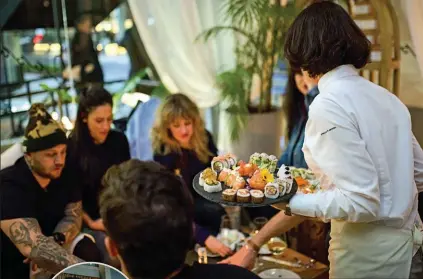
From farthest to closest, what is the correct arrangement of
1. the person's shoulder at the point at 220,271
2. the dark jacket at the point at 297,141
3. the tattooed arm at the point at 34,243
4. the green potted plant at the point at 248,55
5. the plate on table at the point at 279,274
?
the green potted plant at the point at 248,55
the dark jacket at the point at 297,141
the plate on table at the point at 279,274
the tattooed arm at the point at 34,243
the person's shoulder at the point at 220,271

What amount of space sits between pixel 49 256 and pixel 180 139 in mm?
922

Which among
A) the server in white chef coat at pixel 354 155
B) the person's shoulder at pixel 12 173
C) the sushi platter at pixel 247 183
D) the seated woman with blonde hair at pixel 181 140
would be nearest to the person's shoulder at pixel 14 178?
the person's shoulder at pixel 12 173

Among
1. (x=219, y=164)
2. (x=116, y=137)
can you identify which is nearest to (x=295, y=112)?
(x=116, y=137)

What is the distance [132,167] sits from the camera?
111 centimetres

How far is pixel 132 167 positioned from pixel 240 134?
2.01 metres

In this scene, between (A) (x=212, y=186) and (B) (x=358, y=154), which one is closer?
(B) (x=358, y=154)

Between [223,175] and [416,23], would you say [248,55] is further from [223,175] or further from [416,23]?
[223,175]

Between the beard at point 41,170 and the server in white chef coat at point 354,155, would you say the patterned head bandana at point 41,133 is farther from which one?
the server in white chef coat at point 354,155

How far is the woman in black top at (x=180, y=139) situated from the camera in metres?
2.46

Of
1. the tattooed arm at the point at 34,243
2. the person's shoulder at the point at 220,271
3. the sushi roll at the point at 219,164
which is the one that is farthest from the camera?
the tattooed arm at the point at 34,243

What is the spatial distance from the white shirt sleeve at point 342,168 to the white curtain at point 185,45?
6.84 feet

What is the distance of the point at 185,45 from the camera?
3205 millimetres

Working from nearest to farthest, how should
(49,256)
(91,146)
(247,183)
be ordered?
1. (247,183)
2. (49,256)
3. (91,146)

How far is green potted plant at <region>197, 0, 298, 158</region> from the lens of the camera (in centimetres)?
286
